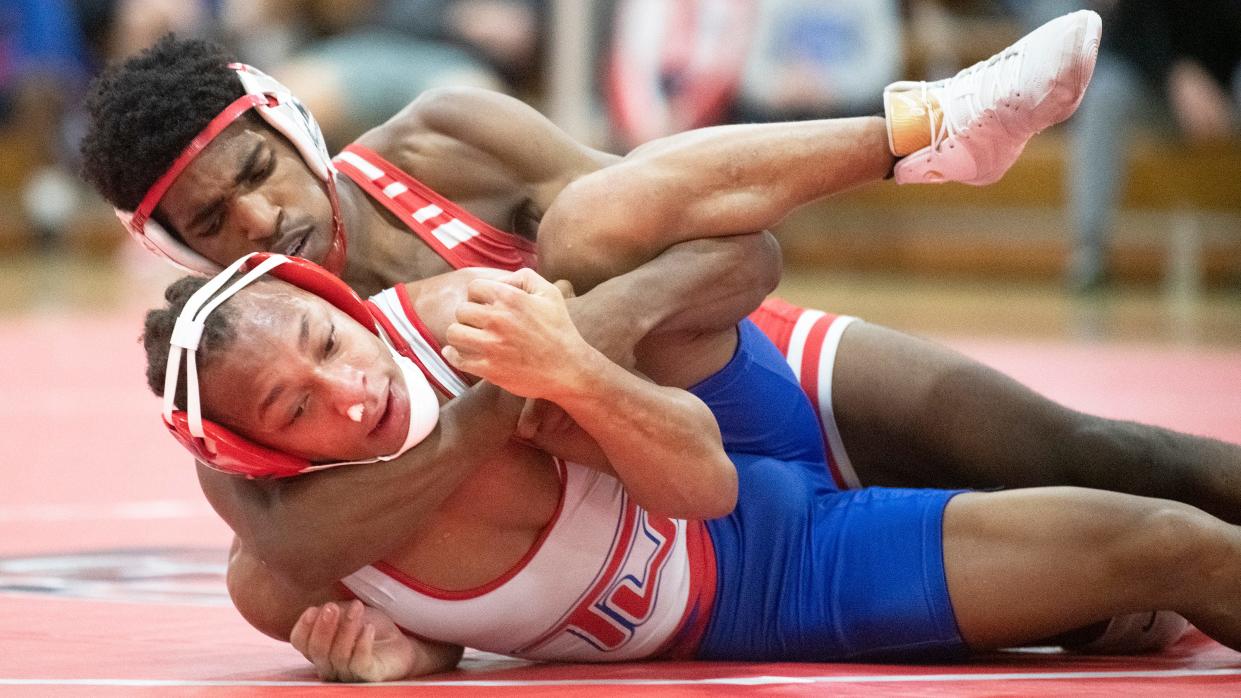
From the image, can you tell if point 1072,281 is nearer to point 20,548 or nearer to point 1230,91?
point 1230,91

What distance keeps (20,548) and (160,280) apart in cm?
925

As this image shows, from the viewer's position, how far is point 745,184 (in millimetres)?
2986

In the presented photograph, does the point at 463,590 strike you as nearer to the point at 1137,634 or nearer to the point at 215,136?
the point at 215,136

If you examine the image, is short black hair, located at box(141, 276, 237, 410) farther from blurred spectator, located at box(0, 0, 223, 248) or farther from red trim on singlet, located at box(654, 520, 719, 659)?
blurred spectator, located at box(0, 0, 223, 248)

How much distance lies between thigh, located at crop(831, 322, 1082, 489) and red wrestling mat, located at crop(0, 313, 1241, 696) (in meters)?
0.39

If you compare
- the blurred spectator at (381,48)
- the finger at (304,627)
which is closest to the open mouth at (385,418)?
the finger at (304,627)

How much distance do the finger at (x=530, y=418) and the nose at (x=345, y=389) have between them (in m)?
0.24

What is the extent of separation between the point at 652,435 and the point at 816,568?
47cm

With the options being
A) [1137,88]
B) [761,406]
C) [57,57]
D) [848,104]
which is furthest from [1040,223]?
[761,406]

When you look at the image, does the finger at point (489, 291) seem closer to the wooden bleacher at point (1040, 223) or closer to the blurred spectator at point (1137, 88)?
the blurred spectator at point (1137, 88)

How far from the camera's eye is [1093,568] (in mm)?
2795

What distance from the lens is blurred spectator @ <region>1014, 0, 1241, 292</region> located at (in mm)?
10406

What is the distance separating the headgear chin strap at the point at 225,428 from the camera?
261 centimetres

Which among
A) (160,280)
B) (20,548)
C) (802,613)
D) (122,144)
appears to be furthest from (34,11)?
(802,613)
